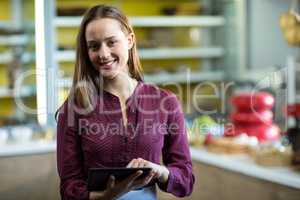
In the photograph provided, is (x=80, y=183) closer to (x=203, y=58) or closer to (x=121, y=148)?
(x=121, y=148)

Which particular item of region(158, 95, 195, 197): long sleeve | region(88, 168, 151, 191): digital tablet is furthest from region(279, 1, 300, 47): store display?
region(88, 168, 151, 191): digital tablet

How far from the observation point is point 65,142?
591 millimetres

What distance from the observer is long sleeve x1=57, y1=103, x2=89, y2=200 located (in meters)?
0.59

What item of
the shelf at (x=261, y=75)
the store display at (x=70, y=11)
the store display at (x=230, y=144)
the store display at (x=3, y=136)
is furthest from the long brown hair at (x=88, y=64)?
the shelf at (x=261, y=75)

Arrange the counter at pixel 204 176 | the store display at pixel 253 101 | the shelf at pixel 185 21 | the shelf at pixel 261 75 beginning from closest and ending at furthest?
the counter at pixel 204 176, the store display at pixel 253 101, the shelf at pixel 261 75, the shelf at pixel 185 21

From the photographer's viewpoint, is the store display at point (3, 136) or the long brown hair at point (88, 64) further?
the store display at point (3, 136)

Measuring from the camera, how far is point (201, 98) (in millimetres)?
758

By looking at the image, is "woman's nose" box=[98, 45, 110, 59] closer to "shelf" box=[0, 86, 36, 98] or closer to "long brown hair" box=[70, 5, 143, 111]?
"long brown hair" box=[70, 5, 143, 111]

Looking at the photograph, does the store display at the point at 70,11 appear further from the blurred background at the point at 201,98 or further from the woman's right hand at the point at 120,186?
the woman's right hand at the point at 120,186

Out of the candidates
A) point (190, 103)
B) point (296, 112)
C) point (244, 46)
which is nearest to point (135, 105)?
point (190, 103)

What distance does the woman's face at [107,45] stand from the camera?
569 millimetres

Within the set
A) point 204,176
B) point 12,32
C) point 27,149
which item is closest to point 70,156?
point 27,149

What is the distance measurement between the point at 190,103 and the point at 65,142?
22 centimetres

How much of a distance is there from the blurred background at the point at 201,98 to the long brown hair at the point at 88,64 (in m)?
0.05
